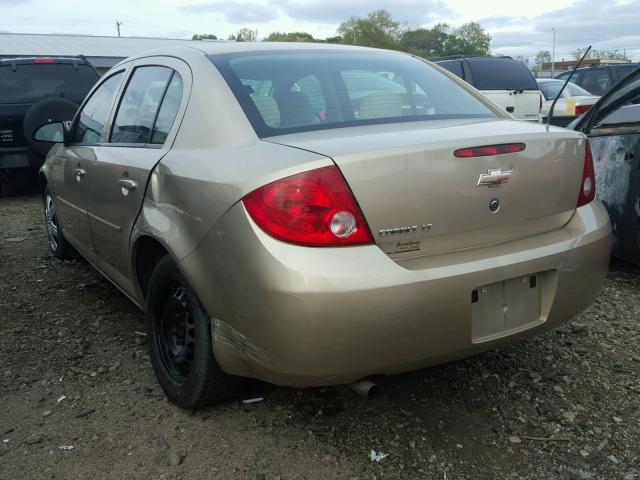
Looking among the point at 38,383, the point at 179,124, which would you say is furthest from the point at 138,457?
the point at 179,124

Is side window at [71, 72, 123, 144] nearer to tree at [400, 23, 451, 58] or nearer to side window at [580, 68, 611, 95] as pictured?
side window at [580, 68, 611, 95]

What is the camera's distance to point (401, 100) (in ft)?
9.39

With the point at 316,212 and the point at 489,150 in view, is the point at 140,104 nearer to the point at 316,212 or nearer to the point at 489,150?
the point at 316,212

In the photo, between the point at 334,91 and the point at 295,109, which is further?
the point at 334,91

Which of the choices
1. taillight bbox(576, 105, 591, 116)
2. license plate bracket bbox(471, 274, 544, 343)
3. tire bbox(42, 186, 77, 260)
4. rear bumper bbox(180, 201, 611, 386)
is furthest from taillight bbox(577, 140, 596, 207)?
taillight bbox(576, 105, 591, 116)

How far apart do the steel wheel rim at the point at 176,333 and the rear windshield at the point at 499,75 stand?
8.62 m

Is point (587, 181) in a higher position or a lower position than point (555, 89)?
higher

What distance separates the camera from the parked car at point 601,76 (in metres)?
14.5

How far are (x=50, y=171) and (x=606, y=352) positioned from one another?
12.8 ft

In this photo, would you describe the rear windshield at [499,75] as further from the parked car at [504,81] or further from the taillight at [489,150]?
the taillight at [489,150]

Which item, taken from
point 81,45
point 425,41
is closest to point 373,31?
point 425,41

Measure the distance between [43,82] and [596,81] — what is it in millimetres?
12391

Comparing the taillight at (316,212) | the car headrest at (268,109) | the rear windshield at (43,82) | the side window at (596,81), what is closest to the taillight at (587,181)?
the taillight at (316,212)

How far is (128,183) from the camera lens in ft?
9.77
